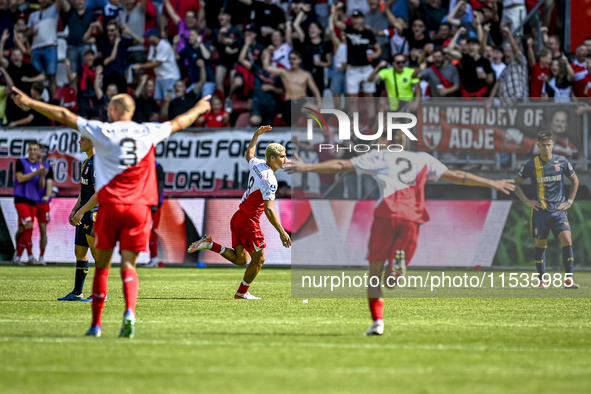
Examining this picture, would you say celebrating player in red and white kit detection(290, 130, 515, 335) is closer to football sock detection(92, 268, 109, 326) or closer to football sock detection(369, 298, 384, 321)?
football sock detection(369, 298, 384, 321)

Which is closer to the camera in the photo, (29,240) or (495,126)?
(495,126)

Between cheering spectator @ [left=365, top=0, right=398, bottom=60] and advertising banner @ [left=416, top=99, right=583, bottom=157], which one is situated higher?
cheering spectator @ [left=365, top=0, right=398, bottom=60]

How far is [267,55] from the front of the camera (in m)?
23.6

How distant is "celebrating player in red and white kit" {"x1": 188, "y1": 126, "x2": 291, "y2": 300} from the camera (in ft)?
42.4

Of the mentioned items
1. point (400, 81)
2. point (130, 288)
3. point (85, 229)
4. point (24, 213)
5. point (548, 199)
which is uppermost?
point (400, 81)

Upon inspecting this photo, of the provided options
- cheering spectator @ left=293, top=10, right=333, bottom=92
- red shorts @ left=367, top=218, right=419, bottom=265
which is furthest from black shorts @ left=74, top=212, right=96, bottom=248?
cheering spectator @ left=293, top=10, right=333, bottom=92

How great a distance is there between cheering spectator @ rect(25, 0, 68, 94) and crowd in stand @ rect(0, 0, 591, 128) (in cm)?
3

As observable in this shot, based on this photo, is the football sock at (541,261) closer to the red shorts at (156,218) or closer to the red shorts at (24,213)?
the red shorts at (156,218)

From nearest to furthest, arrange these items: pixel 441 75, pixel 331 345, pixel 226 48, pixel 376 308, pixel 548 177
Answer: pixel 331 345 < pixel 376 308 < pixel 548 177 < pixel 441 75 < pixel 226 48

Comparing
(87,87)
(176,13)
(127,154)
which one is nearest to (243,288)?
(127,154)

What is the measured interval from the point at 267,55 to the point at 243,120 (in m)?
1.85

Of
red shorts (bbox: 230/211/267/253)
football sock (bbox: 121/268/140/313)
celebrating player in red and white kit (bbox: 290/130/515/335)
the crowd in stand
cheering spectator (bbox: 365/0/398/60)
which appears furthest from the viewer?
cheering spectator (bbox: 365/0/398/60)

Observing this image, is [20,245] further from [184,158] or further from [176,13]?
[176,13]

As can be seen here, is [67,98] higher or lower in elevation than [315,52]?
lower
